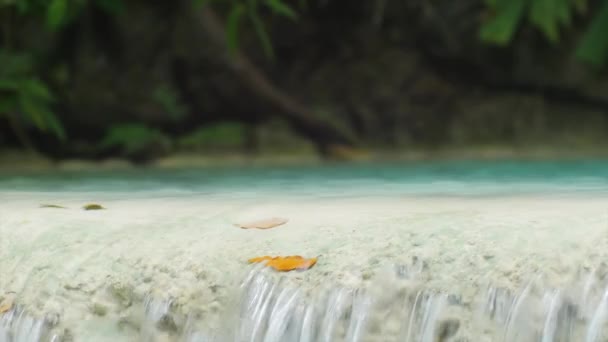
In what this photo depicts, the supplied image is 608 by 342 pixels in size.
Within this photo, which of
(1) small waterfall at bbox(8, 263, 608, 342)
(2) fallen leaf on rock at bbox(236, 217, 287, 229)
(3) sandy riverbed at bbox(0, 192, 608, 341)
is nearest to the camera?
(1) small waterfall at bbox(8, 263, 608, 342)

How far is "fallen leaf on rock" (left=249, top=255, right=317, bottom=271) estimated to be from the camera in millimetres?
2234

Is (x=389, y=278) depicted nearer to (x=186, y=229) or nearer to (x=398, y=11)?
(x=186, y=229)

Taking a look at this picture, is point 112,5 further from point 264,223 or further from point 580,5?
point 264,223

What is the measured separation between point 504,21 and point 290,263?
449 centimetres

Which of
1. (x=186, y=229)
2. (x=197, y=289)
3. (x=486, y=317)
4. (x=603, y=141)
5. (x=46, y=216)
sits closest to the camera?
(x=486, y=317)

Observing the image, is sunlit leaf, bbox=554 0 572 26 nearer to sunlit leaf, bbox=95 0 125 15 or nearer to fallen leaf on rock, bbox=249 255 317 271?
sunlit leaf, bbox=95 0 125 15

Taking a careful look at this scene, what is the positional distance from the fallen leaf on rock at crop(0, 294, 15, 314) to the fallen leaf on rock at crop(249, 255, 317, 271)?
0.69 metres

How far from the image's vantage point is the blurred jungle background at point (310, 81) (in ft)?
22.7

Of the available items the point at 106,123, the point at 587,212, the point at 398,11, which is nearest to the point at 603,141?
the point at 398,11

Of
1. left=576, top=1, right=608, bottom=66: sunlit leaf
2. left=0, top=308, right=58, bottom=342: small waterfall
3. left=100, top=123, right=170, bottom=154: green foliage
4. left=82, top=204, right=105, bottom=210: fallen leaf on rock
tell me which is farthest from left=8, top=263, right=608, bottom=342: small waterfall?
left=576, top=1, right=608, bottom=66: sunlit leaf

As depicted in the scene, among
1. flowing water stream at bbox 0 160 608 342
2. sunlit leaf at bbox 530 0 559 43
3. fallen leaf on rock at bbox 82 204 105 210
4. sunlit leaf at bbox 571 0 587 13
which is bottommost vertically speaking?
flowing water stream at bbox 0 160 608 342

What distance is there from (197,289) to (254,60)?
520 centimetres

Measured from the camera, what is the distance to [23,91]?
596cm

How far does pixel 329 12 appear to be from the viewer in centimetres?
736
